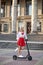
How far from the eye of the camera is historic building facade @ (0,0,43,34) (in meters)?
40.2

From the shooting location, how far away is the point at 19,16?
44.7 m

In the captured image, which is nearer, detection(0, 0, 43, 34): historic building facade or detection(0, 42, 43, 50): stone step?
detection(0, 42, 43, 50): stone step

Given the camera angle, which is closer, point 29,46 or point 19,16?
point 29,46

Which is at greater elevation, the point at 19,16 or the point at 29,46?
the point at 19,16

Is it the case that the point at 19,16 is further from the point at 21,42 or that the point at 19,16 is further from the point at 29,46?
the point at 21,42

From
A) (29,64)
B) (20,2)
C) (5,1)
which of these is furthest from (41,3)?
(29,64)

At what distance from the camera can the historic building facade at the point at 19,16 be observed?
40156 mm

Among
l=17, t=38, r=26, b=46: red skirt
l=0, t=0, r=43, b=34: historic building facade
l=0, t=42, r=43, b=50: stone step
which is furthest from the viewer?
l=0, t=0, r=43, b=34: historic building facade

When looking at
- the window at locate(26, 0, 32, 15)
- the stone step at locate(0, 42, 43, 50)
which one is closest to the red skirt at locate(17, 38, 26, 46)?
the stone step at locate(0, 42, 43, 50)

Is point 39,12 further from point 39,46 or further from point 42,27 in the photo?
point 39,46

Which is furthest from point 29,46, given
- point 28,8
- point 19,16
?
point 28,8

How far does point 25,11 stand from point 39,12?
10.7ft

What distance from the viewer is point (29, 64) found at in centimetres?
1120

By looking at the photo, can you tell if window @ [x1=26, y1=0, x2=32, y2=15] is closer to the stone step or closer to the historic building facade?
the historic building facade
